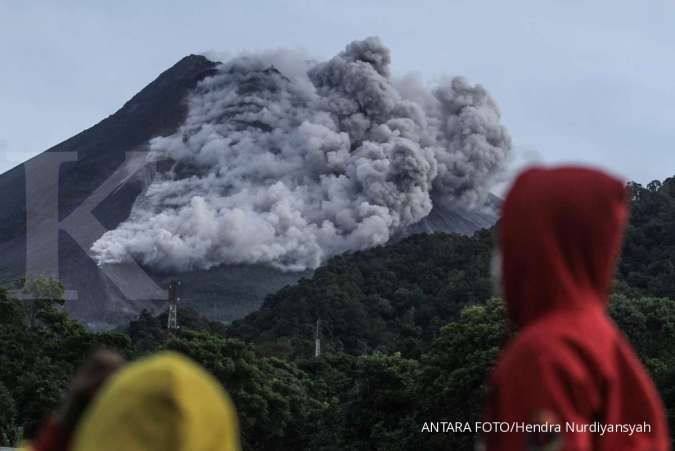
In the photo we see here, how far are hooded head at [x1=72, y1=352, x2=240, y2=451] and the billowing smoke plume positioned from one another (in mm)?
79839

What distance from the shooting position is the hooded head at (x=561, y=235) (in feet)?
8.75

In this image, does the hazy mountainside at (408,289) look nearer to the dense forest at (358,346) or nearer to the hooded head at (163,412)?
the dense forest at (358,346)

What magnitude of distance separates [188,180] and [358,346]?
155 ft

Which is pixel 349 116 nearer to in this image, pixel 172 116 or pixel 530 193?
pixel 172 116

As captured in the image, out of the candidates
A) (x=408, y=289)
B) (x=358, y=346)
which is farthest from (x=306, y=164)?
(x=358, y=346)

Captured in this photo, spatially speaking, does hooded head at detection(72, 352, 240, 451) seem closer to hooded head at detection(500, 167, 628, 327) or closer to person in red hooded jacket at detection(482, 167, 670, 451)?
person in red hooded jacket at detection(482, 167, 670, 451)

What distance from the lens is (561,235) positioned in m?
2.67

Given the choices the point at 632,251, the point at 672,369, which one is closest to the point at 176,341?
the point at 672,369

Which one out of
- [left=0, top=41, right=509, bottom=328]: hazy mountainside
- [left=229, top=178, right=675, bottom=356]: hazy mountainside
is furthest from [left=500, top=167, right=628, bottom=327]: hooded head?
[left=0, top=41, right=509, bottom=328]: hazy mountainside

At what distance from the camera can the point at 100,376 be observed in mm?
2588

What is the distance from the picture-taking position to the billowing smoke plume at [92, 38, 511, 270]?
292 ft

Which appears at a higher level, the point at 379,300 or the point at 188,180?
the point at 188,180

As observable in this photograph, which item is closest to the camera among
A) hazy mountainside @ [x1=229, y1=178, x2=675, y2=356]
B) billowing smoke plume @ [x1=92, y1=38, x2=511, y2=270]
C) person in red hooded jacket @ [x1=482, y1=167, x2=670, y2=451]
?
person in red hooded jacket @ [x1=482, y1=167, x2=670, y2=451]

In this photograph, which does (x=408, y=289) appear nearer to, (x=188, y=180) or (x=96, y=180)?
(x=96, y=180)
